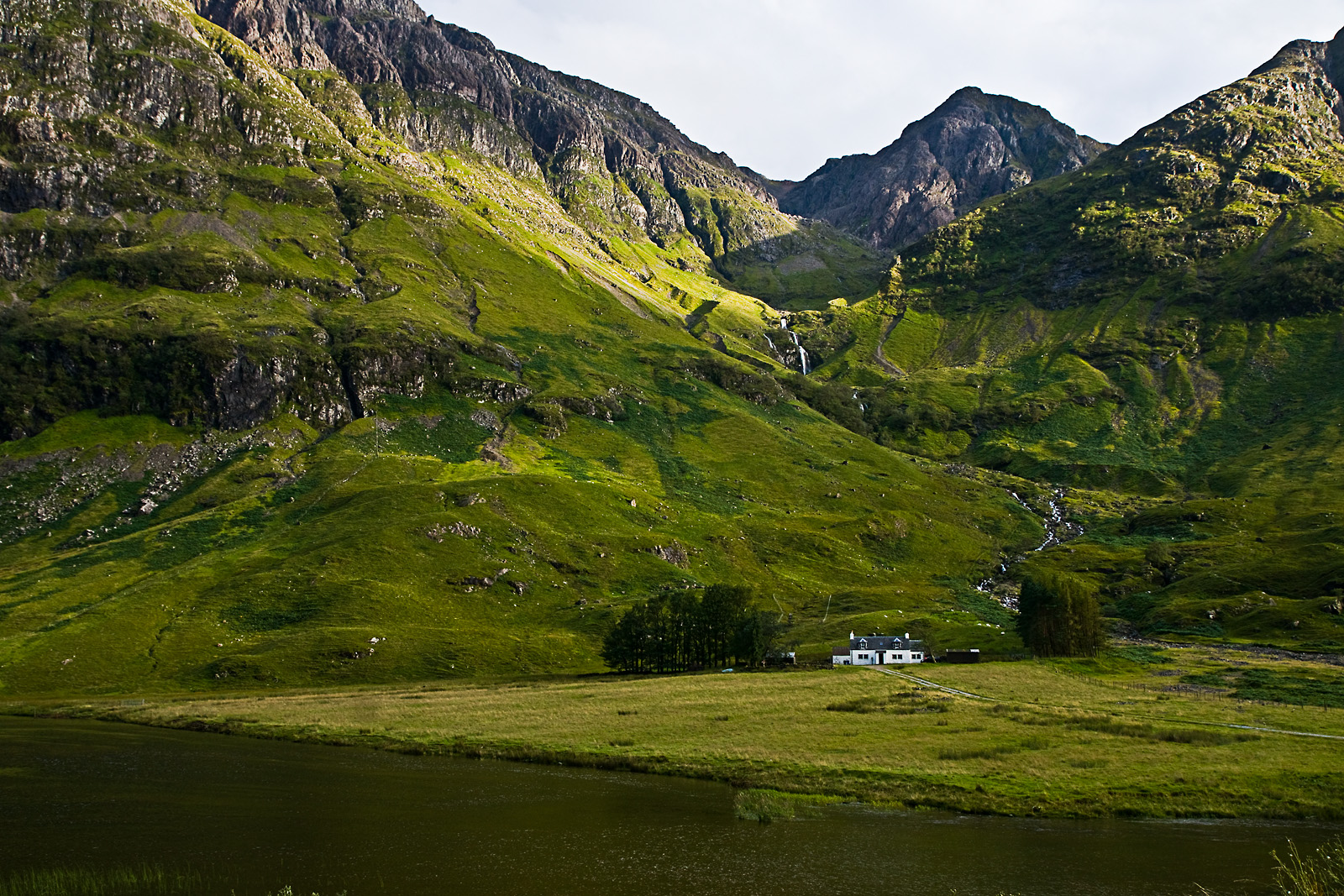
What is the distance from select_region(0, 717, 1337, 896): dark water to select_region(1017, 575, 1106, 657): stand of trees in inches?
3505

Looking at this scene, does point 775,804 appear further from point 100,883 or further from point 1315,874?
point 100,883

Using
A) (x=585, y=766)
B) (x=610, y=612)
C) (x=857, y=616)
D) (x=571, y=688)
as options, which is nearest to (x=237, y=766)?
(x=585, y=766)

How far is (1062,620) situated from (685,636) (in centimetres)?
6129

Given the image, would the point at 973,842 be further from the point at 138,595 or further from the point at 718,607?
the point at 138,595

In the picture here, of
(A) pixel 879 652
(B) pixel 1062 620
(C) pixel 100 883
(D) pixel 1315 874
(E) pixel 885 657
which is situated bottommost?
(E) pixel 885 657

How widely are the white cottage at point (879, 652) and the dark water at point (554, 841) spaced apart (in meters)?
85.6

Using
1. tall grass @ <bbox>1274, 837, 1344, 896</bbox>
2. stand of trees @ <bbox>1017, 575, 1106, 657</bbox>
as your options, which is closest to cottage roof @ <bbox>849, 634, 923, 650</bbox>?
stand of trees @ <bbox>1017, 575, 1106, 657</bbox>

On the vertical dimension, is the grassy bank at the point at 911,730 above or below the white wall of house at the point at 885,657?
above

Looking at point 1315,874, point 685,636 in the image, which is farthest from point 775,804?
point 685,636

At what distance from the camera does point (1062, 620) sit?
13175 cm

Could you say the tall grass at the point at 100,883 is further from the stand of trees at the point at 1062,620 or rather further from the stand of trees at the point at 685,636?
the stand of trees at the point at 1062,620

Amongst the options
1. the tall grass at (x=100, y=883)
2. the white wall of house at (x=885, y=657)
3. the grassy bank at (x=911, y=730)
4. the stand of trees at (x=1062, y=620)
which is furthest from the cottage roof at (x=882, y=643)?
the tall grass at (x=100, y=883)

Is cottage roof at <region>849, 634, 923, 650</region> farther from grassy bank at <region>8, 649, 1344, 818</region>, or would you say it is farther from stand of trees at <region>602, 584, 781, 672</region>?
grassy bank at <region>8, 649, 1344, 818</region>

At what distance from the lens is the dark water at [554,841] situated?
123 ft
